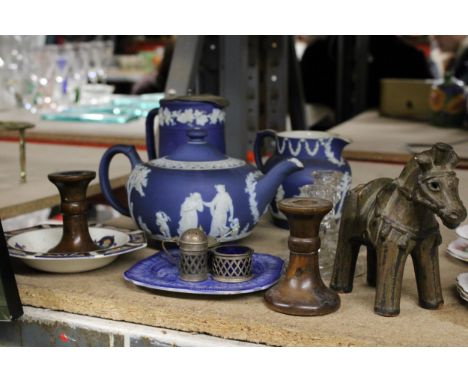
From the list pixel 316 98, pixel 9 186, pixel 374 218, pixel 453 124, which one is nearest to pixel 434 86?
pixel 453 124

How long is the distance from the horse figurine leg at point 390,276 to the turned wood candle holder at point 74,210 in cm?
44

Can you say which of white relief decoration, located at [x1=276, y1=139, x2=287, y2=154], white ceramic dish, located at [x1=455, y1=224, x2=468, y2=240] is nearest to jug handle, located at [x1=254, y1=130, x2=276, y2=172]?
white relief decoration, located at [x1=276, y1=139, x2=287, y2=154]

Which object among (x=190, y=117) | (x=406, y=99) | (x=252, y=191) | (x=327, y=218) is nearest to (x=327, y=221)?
(x=327, y=218)

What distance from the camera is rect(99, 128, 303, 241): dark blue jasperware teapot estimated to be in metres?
1.08

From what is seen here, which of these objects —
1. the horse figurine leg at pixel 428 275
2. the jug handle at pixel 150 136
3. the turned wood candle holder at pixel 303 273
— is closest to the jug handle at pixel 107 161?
the jug handle at pixel 150 136

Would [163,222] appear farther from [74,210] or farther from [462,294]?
[462,294]

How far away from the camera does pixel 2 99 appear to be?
125 inches

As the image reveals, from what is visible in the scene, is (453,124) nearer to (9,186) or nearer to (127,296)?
(9,186)

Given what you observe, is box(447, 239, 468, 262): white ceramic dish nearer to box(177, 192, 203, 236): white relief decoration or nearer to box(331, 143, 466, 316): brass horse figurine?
box(331, 143, 466, 316): brass horse figurine

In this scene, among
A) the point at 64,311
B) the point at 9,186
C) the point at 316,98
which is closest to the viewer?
the point at 64,311

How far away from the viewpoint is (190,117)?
1296 mm

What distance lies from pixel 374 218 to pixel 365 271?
0.62 feet

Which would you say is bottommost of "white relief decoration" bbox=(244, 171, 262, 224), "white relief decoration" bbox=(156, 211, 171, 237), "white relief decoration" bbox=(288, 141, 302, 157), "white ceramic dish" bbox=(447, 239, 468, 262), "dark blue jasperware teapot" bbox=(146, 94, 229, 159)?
"white ceramic dish" bbox=(447, 239, 468, 262)

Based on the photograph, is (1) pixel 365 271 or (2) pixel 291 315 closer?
(2) pixel 291 315
